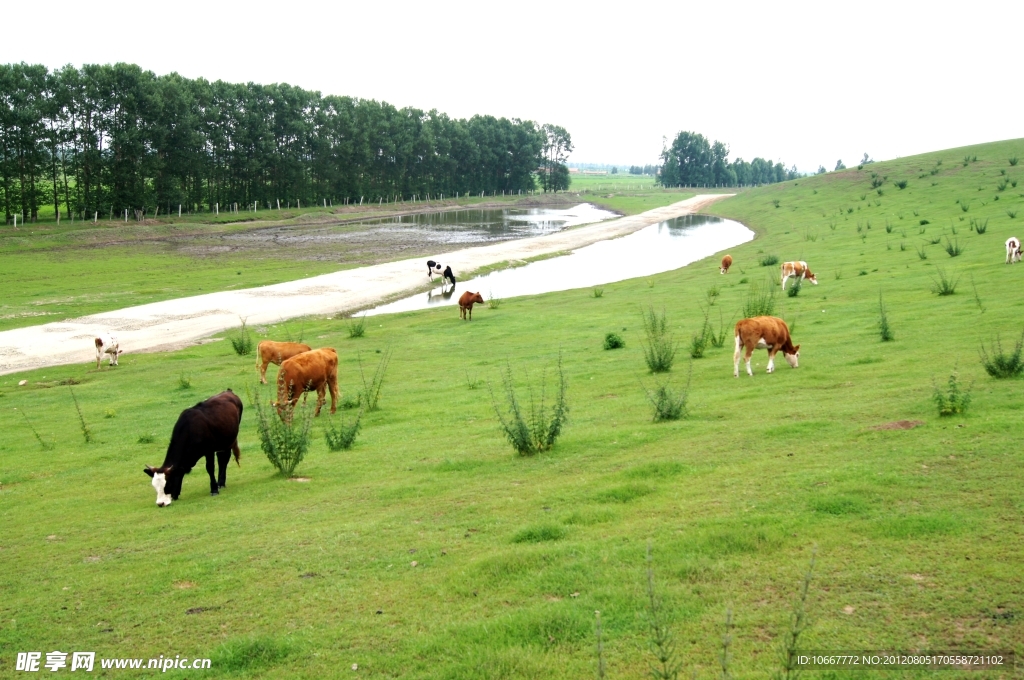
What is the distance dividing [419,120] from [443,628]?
127 metres

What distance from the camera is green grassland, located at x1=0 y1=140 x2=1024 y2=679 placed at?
6.55m

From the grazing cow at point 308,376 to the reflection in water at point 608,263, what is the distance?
20.7 metres

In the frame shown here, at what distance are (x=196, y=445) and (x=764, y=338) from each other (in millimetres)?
11434

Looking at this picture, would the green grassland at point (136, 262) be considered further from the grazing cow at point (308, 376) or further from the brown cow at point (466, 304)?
the grazing cow at point (308, 376)

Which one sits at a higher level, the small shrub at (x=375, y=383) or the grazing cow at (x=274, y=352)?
the grazing cow at (x=274, y=352)

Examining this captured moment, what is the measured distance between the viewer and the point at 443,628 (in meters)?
6.93

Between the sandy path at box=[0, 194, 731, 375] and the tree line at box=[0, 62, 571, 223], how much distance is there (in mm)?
37717

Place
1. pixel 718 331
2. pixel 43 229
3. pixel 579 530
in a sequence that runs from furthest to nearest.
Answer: pixel 43 229
pixel 718 331
pixel 579 530

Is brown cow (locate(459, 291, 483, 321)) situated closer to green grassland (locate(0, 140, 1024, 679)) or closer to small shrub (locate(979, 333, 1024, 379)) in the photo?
green grassland (locate(0, 140, 1024, 679))

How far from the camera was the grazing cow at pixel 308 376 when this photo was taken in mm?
17266

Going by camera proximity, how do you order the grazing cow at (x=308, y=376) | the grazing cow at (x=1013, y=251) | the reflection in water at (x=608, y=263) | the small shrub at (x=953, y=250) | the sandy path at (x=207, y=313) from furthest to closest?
the reflection in water at (x=608, y=263) → the small shrub at (x=953, y=250) → the sandy path at (x=207, y=313) → the grazing cow at (x=1013, y=251) → the grazing cow at (x=308, y=376)

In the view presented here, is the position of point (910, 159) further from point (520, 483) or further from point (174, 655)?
point (174, 655)

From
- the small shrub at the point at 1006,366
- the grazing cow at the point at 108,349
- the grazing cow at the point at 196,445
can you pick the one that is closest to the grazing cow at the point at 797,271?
the small shrub at the point at 1006,366

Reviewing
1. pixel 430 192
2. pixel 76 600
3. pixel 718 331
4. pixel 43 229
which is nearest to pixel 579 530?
pixel 76 600
